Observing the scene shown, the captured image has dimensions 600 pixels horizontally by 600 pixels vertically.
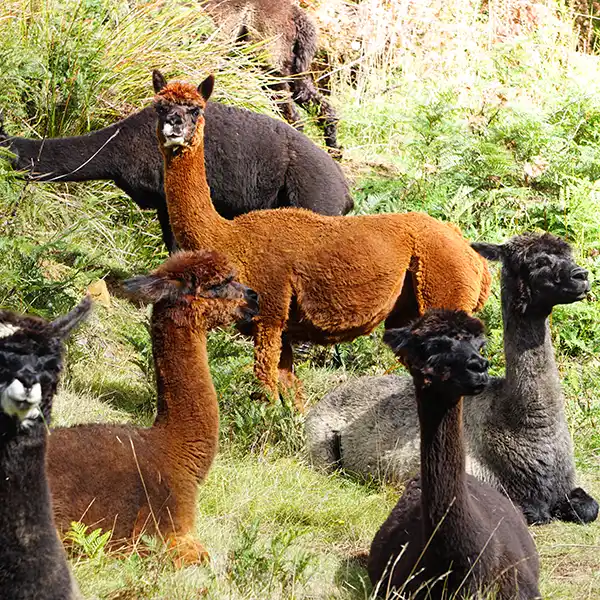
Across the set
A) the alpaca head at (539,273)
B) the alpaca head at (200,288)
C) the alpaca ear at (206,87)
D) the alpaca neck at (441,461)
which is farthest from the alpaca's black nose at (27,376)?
the alpaca ear at (206,87)

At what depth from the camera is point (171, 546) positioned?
17.4ft

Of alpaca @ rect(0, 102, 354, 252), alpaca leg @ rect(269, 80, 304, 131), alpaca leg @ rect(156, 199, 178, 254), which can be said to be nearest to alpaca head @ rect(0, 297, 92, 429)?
alpaca @ rect(0, 102, 354, 252)

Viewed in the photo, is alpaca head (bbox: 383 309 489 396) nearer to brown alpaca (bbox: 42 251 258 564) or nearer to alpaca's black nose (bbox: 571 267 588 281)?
brown alpaca (bbox: 42 251 258 564)

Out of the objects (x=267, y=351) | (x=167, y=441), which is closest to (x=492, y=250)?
(x=267, y=351)

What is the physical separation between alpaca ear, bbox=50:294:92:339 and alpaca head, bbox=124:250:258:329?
1607 millimetres

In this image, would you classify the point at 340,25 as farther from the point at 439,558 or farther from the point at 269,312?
the point at 439,558

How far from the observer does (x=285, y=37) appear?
12859 millimetres

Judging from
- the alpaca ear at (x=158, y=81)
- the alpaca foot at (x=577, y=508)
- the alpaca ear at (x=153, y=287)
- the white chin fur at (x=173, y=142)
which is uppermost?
the alpaca ear at (x=158, y=81)

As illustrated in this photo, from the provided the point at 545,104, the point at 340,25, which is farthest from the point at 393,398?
the point at 340,25

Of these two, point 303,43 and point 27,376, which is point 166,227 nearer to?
point 303,43

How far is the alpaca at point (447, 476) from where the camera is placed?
4.77 meters

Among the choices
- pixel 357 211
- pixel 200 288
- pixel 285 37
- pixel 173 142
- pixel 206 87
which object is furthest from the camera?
pixel 285 37

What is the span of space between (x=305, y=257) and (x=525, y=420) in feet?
5.98

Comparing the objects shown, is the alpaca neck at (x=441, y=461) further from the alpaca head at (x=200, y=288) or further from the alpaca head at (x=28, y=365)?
the alpaca head at (x=28, y=365)
